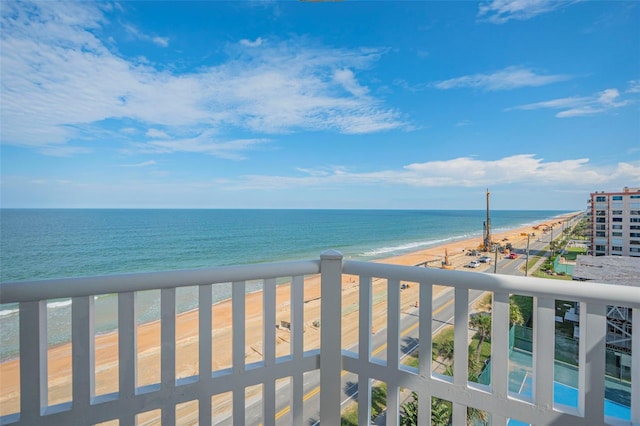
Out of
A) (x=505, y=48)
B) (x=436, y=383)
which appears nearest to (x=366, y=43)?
(x=505, y=48)

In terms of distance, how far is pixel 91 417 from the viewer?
879mm

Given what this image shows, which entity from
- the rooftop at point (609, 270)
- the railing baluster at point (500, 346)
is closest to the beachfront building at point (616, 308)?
the rooftop at point (609, 270)

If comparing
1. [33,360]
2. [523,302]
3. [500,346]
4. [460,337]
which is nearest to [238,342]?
[33,360]

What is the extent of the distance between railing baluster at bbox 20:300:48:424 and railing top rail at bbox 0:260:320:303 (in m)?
0.04

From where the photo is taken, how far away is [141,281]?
0.91 meters

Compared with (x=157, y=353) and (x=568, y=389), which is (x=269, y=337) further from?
(x=157, y=353)

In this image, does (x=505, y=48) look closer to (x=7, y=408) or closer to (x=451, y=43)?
(x=451, y=43)

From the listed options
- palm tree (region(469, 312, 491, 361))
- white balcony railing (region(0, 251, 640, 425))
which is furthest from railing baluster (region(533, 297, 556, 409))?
palm tree (region(469, 312, 491, 361))

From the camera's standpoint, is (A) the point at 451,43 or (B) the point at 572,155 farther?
(B) the point at 572,155

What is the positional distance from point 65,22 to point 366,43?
2.38 meters

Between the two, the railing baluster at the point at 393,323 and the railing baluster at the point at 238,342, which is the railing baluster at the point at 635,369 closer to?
the railing baluster at the point at 393,323

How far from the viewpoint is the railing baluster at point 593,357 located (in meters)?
0.80

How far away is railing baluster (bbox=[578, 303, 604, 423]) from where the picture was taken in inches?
31.3

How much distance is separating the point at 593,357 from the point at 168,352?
1.25 m
